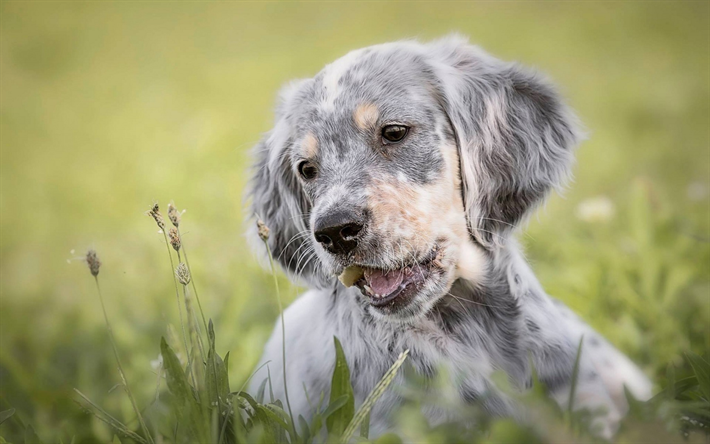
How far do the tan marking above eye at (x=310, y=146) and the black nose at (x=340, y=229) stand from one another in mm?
505

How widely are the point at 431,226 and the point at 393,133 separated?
45 cm

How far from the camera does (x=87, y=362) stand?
430cm

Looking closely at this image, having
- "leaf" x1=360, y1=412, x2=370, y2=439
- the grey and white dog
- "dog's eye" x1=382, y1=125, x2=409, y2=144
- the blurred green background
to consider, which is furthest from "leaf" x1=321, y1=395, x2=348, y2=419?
the blurred green background

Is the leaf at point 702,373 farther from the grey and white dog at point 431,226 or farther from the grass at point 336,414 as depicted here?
the grey and white dog at point 431,226

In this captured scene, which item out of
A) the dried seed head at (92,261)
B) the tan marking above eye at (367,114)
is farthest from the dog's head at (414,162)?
the dried seed head at (92,261)

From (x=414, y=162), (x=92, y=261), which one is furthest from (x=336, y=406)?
(x=414, y=162)

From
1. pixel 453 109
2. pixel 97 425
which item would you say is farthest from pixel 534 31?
pixel 97 425

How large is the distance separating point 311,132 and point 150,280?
9.33ft

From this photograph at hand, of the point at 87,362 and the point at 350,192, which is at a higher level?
the point at 350,192

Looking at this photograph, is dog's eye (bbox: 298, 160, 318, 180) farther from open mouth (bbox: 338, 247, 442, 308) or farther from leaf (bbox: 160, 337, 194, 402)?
leaf (bbox: 160, 337, 194, 402)

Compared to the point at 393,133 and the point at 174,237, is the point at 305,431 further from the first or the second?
the point at 393,133

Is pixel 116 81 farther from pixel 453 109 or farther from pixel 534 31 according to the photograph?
pixel 453 109

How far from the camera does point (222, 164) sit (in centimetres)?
784

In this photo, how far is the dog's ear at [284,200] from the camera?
11.1ft
